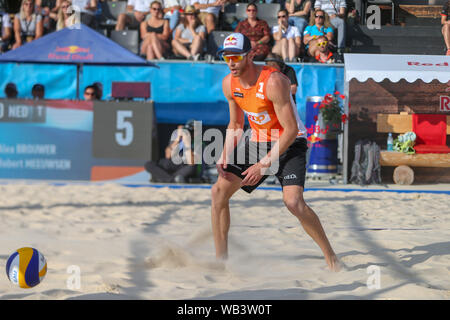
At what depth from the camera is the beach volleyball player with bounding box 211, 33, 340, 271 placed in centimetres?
380

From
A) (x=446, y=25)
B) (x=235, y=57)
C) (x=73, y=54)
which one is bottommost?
(x=235, y=57)

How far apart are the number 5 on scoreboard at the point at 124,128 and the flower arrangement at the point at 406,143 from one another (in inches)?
176

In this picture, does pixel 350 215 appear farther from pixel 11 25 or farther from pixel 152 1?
pixel 11 25

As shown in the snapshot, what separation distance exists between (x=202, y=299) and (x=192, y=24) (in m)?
8.62

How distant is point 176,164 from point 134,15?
420 centimetres

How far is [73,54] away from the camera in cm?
999

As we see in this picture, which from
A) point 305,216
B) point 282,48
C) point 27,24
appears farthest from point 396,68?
point 27,24

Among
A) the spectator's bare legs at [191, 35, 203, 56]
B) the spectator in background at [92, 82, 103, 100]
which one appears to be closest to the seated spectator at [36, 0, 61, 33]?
the spectator in background at [92, 82, 103, 100]

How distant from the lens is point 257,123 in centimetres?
409

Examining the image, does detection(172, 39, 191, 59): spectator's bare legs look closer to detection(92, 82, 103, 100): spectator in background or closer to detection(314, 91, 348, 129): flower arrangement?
detection(92, 82, 103, 100): spectator in background

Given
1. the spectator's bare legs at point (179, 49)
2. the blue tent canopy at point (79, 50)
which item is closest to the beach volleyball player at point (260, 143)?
the blue tent canopy at point (79, 50)

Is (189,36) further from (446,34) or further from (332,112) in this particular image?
(446,34)

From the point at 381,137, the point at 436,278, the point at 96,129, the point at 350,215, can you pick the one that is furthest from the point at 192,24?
the point at 436,278

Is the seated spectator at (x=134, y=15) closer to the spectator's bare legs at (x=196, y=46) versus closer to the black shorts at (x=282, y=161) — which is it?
the spectator's bare legs at (x=196, y=46)
